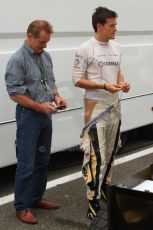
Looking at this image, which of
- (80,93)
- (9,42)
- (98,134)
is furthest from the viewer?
(80,93)

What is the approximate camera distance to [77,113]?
18.6 feet

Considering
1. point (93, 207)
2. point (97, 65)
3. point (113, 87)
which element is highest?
point (97, 65)

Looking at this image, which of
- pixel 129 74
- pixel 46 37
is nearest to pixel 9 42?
pixel 46 37

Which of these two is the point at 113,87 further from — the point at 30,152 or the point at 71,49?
the point at 71,49

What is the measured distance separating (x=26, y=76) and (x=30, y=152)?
66 cm

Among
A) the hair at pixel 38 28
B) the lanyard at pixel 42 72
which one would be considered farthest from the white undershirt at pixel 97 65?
the hair at pixel 38 28

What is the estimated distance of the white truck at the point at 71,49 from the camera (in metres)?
4.82

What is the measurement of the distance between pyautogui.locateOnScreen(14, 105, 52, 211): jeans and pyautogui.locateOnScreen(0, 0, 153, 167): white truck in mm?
525

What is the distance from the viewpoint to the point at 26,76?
4.16m

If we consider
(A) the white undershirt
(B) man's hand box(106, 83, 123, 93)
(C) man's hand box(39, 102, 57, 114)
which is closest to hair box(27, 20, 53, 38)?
(A) the white undershirt

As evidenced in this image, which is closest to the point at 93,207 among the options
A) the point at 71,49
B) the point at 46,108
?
→ the point at 46,108

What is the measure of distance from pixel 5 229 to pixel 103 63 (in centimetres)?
168

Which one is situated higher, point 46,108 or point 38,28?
point 38,28

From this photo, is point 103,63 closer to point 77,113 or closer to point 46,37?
point 46,37
